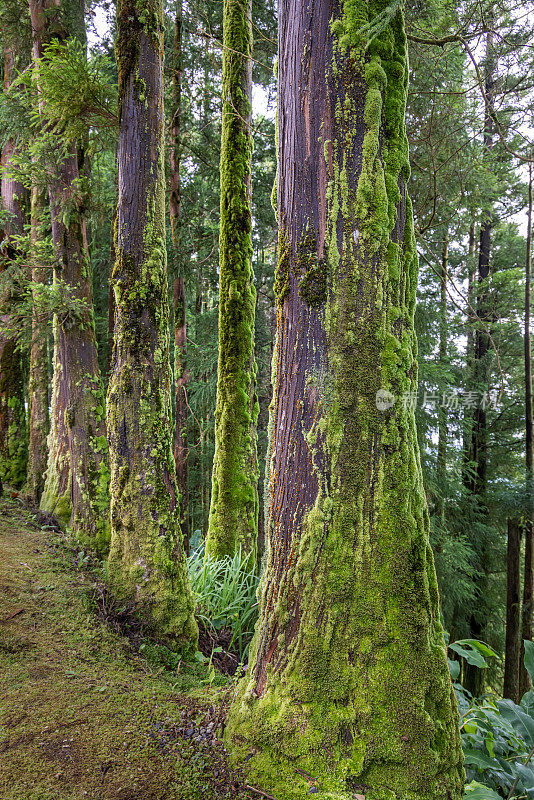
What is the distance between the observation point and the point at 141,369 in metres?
3.29

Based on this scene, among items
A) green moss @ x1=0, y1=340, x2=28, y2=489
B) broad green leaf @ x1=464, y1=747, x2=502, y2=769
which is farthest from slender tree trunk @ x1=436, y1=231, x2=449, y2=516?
green moss @ x1=0, y1=340, x2=28, y2=489

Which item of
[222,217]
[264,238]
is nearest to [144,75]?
[222,217]

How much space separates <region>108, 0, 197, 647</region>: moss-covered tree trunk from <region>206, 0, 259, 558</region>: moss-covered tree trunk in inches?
57.7

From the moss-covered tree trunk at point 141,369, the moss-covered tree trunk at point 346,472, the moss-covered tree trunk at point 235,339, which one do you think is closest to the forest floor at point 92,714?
the moss-covered tree trunk at point 346,472

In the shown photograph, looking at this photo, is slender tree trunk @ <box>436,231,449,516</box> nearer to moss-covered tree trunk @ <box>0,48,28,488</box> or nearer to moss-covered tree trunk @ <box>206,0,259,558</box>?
moss-covered tree trunk @ <box>206,0,259,558</box>

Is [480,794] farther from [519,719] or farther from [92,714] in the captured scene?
[92,714]

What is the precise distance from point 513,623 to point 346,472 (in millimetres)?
9829

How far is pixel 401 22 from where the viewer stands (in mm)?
1803

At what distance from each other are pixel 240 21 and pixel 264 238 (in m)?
5.51

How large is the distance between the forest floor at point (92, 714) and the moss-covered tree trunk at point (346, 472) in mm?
214

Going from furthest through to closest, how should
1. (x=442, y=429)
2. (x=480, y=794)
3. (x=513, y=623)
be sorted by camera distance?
(x=442, y=429), (x=513, y=623), (x=480, y=794)

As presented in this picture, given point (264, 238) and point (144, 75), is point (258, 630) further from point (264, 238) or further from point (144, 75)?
point (264, 238)

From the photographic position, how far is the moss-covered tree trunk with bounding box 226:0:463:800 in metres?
1.48

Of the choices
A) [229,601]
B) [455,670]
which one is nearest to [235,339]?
[229,601]
